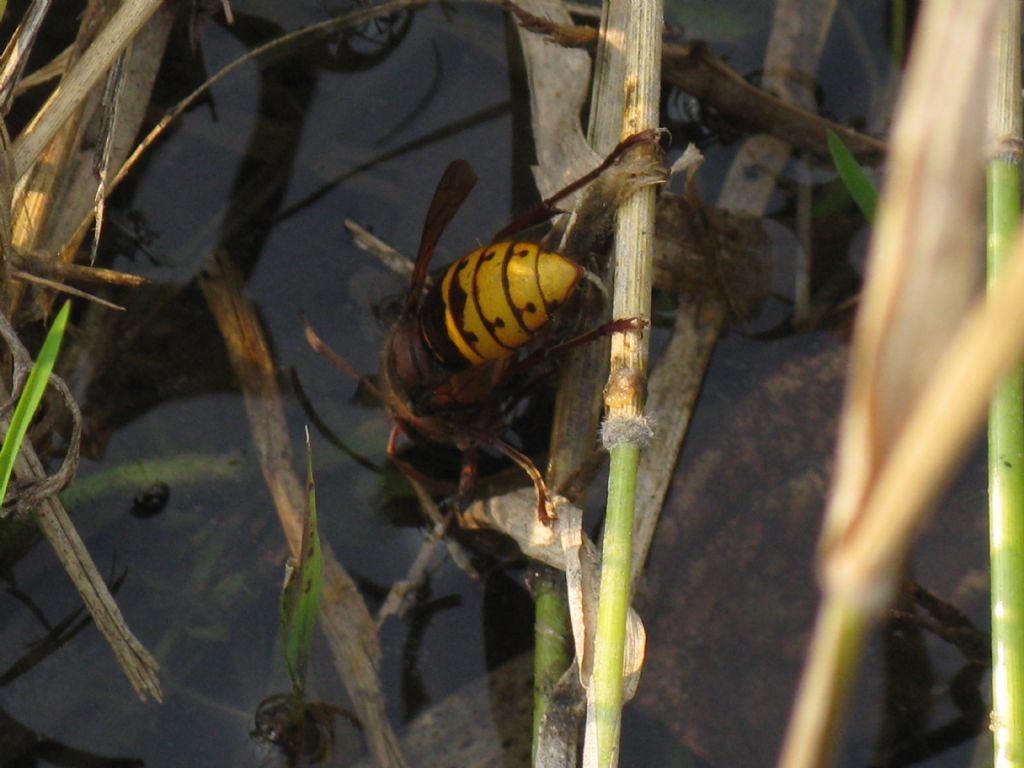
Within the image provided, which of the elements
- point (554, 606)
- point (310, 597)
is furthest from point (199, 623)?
point (554, 606)

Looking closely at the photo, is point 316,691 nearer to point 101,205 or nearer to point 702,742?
point 702,742

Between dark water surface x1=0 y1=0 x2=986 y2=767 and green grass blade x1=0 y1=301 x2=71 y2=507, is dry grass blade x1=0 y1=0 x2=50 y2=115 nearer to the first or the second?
green grass blade x1=0 y1=301 x2=71 y2=507

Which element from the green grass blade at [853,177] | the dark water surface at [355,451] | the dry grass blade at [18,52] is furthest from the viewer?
the dark water surface at [355,451]

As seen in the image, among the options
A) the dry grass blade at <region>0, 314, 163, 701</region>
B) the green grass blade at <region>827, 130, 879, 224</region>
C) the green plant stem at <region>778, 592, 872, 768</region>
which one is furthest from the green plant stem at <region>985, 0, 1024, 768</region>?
the dry grass blade at <region>0, 314, 163, 701</region>

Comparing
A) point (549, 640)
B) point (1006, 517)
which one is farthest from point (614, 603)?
point (1006, 517)

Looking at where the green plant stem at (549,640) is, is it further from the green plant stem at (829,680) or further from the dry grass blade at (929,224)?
the dry grass blade at (929,224)

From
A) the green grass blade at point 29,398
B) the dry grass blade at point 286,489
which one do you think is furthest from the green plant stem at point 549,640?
the green grass blade at point 29,398
